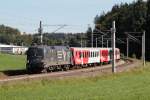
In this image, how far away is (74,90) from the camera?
25.0 metres

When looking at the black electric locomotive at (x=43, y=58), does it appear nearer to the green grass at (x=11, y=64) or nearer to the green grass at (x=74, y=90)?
the green grass at (x=11, y=64)

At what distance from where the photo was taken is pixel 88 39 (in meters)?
144

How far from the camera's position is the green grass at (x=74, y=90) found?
20400 mm

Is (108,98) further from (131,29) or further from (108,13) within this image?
(108,13)

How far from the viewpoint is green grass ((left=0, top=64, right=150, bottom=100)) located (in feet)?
66.9

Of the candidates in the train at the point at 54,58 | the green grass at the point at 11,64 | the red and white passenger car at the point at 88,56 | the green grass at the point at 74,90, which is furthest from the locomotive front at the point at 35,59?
the red and white passenger car at the point at 88,56

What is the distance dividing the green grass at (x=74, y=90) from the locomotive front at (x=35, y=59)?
10071 millimetres

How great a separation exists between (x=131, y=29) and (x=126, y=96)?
109657 millimetres

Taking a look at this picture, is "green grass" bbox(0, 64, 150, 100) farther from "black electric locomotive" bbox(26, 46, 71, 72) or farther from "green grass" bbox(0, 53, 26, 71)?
"green grass" bbox(0, 53, 26, 71)

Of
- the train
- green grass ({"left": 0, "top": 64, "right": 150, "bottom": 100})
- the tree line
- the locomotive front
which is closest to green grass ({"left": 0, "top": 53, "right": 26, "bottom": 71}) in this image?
the locomotive front

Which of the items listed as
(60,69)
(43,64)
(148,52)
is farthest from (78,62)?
(148,52)

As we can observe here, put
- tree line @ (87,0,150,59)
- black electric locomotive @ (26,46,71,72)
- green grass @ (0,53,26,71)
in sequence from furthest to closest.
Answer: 1. tree line @ (87,0,150,59)
2. green grass @ (0,53,26,71)
3. black electric locomotive @ (26,46,71,72)

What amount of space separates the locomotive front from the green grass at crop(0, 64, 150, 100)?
10.1 meters

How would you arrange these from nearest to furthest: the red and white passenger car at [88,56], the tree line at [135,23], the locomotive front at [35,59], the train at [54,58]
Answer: the locomotive front at [35,59] → the train at [54,58] → the red and white passenger car at [88,56] → the tree line at [135,23]
